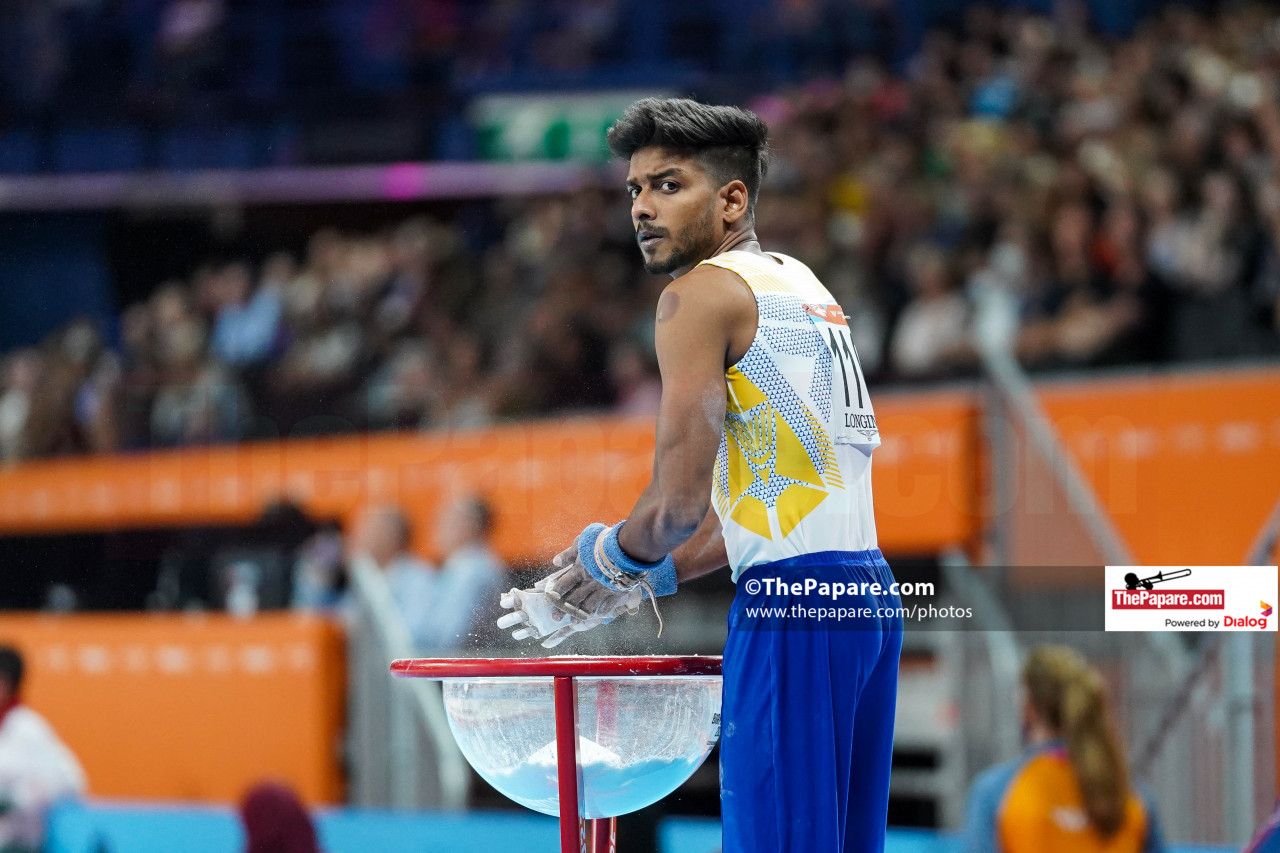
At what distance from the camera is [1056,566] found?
22.2 feet

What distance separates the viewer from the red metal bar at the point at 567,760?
298cm

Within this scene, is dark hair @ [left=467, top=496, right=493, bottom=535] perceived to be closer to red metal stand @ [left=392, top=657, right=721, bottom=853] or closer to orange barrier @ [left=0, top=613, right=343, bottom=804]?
orange barrier @ [left=0, top=613, right=343, bottom=804]

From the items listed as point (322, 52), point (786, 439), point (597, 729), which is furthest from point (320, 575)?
point (322, 52)

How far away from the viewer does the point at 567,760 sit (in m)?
2.98

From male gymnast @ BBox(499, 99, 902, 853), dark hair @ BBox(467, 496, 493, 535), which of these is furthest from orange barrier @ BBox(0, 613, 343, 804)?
male gymnast @ BBox(499, 99, 902, 853)

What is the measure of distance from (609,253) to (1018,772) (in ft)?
18.8

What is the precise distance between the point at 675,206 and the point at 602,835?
1.31 m

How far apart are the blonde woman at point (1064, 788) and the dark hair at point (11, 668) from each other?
4.16 m

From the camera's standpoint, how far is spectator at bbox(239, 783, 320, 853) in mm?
6363

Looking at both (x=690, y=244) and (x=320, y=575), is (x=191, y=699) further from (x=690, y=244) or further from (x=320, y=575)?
(x=690, y=244)

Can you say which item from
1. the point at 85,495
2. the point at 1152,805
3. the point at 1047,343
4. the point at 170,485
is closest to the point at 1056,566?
the point at 1047,343

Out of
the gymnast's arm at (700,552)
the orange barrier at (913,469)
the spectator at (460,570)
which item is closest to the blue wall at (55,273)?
the orange barrier at (913,469)

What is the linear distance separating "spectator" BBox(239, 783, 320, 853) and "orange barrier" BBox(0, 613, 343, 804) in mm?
1156

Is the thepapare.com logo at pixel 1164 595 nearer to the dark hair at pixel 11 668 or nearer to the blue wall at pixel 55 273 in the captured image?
the dark hair at pixel 11 668
